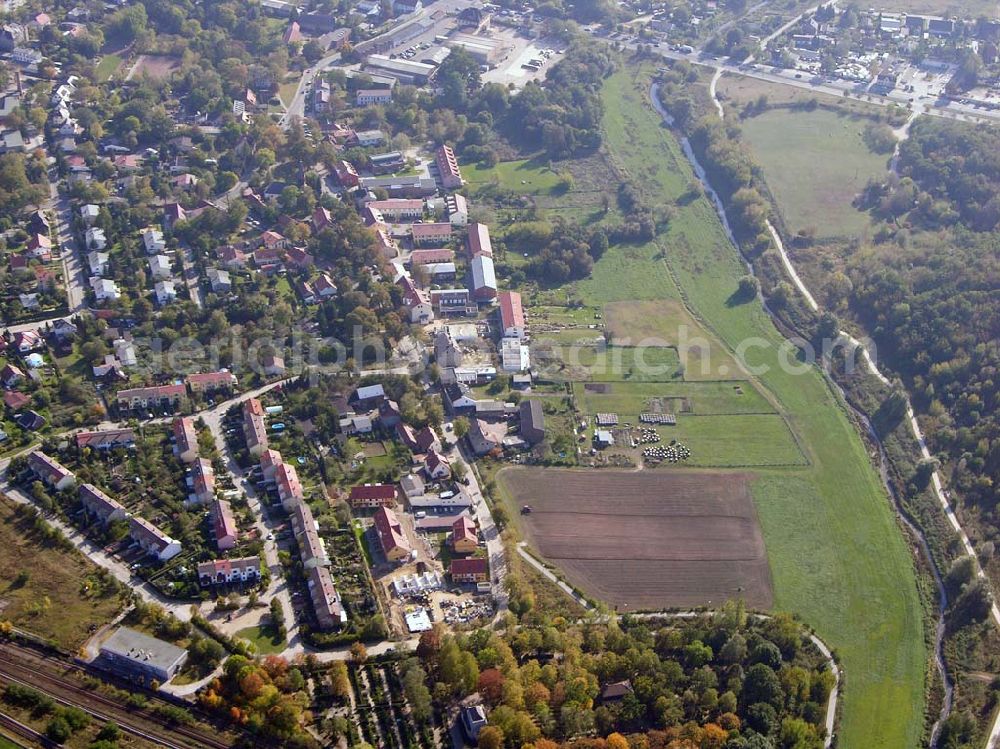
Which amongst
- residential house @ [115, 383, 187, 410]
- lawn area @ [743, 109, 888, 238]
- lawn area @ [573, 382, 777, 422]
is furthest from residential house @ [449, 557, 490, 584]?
lawn area @ [743, 109, 888, 238]

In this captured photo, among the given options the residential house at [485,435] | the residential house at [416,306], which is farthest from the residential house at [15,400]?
the residential house at [485,435]

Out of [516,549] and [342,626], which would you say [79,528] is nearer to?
[342,626]

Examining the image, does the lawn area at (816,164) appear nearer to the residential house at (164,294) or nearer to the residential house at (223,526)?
the residential house at (164,294)

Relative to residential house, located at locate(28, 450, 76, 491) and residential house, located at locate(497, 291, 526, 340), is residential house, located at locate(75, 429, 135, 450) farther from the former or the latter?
residential house, located at locate(497, 291, 526, 340)

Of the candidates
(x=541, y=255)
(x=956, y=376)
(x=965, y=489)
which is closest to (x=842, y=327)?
(x=956, y=376)

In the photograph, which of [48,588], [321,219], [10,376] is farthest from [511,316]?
[48,588]

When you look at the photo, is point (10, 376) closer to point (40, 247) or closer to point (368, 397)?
point (40, 247)
